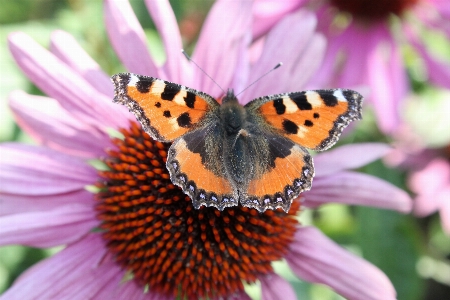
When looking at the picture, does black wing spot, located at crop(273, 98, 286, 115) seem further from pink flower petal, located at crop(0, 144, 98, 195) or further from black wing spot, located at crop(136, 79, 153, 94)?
pink flower petal, located at crop(0, 144, 98, 195)

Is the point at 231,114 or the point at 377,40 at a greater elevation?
the point at 377,40

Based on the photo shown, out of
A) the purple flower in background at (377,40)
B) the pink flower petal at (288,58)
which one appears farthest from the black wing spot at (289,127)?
the purple flower in background at (377,40)

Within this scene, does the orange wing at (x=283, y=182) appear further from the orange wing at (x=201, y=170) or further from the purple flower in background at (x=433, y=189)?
the purple flower in background at (x=433, y=189)

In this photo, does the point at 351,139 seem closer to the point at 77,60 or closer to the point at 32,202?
the point at 77,60

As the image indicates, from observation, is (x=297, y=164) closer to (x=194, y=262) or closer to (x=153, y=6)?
(x=194, y=262)

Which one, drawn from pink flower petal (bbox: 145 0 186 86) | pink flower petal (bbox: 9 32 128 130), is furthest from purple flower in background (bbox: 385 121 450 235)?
pink flower petal (bbox: 9 32 128 130)

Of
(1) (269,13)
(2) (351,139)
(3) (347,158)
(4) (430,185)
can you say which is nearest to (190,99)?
(3) (347,158)
